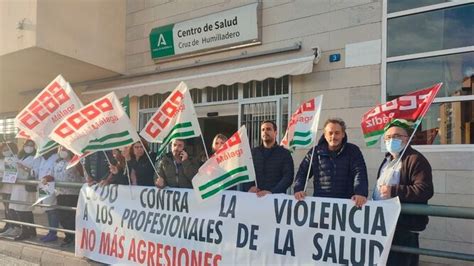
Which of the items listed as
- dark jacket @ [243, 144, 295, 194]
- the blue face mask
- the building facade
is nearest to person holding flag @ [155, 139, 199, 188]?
dark jacket @ [243, 144, 295, 194]

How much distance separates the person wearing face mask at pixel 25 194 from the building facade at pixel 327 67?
93.7 inches

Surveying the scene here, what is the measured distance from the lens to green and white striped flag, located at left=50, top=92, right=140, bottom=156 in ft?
14.9

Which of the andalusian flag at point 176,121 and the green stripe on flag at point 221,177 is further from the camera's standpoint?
the andalusian flag at point 176,121

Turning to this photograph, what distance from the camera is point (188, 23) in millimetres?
8094

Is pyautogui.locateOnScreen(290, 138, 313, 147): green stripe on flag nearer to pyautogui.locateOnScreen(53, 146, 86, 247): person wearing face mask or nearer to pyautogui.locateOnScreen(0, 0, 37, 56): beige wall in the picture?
pyautogui.locateOnScreen(53, 146, 86, 247): person wearing face mask

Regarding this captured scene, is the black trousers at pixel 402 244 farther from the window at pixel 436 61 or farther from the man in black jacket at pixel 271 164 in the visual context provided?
the window at pixel 436 61

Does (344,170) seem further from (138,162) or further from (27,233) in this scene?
(27,233)

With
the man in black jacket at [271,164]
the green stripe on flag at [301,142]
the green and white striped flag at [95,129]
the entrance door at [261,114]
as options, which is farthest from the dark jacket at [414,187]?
the entrance door at [261,114]

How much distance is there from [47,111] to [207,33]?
3609mm

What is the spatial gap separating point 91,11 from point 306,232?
21.6 feet

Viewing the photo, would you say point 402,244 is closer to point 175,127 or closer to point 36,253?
point 175,127

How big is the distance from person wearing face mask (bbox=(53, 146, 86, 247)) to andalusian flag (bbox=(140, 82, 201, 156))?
194 cm

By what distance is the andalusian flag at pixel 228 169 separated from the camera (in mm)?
3930

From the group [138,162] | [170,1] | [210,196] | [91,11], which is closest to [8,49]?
[91,11]
